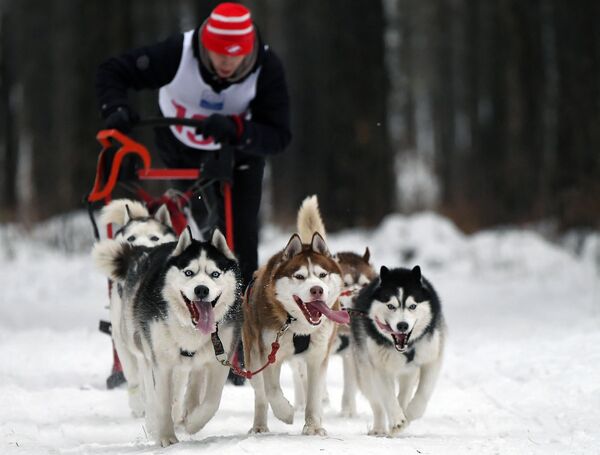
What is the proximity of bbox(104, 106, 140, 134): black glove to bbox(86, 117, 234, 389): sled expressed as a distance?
32 mm

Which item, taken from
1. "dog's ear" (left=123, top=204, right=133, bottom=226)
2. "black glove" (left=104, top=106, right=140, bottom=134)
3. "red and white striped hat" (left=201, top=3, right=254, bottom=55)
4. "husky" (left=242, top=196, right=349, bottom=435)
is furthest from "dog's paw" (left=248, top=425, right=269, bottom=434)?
"red and white striped hat" (left=201, top=3, right=254, bottom=55)

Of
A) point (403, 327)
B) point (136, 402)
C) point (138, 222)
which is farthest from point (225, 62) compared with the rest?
point (136, 402)

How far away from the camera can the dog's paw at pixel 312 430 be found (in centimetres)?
419

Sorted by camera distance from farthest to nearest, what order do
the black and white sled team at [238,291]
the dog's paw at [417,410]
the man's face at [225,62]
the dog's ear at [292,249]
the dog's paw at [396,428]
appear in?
the man's face at [225,62], the dog's paw at [417,410], the dog's paw at [396,428], the dog's ear at [292,249], the black and white sled team at [238,291]

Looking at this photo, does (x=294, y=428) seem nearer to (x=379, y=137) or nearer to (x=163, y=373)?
(x=163, y=373)

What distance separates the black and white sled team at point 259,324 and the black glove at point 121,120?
0.43 metres

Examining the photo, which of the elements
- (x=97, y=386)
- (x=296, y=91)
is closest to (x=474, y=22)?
(x=296, y=91)

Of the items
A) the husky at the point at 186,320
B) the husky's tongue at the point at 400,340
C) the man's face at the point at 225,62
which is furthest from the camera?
the man's face at the point at 225,62

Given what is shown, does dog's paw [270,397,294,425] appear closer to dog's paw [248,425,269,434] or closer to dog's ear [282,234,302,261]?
dog's paw [248,425,269,434]

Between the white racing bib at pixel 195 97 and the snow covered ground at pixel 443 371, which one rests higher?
the white racing bib at pixel 195 97

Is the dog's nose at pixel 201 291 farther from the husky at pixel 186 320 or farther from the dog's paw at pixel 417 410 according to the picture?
the dog's paw at pixel 417 410

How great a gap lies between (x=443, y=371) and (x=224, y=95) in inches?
100

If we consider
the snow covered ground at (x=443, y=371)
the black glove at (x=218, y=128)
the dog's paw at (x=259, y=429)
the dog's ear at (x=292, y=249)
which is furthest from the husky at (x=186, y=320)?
the black glove at (x=218, y=128)

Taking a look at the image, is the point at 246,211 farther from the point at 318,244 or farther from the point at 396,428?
the point at 396,428
